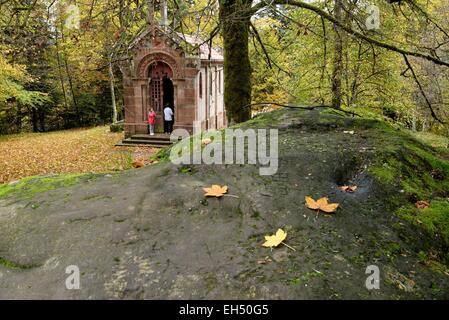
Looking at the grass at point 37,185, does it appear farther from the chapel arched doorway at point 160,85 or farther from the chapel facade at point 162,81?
the chapel arched doorway at point 160,85

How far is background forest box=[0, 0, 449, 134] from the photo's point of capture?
626 cm

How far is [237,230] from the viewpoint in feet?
6.99

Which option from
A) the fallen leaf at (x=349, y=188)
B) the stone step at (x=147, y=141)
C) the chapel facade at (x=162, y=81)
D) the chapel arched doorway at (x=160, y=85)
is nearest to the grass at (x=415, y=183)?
the fallen leaf at (x=349, y=188)

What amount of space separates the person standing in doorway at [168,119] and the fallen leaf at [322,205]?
19.6 m

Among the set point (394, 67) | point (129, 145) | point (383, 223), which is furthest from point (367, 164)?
point (129, 145)

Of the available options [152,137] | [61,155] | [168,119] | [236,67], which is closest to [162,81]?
[168,119]

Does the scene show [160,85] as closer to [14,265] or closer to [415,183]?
[415,183]

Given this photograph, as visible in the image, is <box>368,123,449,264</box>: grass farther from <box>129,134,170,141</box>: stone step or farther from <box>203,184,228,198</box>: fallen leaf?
<box>129,134,170,141</box>: stone step

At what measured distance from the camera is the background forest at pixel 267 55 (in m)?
6.26
